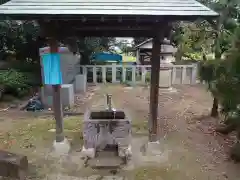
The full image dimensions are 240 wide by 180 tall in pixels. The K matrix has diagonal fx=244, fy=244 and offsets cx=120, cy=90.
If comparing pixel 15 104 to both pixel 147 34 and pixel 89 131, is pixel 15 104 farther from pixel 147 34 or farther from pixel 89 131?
pixel 147 34

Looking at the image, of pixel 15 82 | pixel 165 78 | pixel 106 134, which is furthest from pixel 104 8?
pixel 165 78

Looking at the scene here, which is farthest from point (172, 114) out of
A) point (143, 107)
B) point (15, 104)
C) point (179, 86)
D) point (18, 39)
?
point (18, 39)

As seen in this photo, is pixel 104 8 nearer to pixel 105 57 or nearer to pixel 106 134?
pixel 106 134

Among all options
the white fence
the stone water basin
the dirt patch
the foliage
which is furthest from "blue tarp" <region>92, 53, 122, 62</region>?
the stone water basin

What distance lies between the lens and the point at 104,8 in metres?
4.64

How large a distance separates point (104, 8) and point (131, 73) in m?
10.2

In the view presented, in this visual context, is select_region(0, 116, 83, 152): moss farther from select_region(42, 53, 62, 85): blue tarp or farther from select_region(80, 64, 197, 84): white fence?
select_region(80, 64, 197, 84): white fence

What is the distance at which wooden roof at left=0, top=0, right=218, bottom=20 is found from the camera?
4398 mm

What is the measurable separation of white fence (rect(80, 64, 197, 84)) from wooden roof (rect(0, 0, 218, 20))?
959 cm

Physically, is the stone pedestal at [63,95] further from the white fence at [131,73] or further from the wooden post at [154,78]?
the white fence at [131,73]

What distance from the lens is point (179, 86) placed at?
14406 millimetres

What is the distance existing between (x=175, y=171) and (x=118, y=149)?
52.4 inches

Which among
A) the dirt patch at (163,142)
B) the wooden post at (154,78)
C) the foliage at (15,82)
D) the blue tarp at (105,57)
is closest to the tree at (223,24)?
the dirt patch at (163,142)

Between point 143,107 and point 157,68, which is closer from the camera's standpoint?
point 157,68
